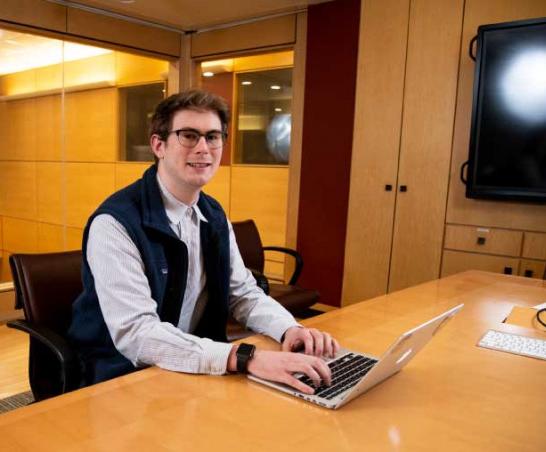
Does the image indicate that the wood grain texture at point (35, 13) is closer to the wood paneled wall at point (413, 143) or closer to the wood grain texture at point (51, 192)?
the wood grain texture at point (51, 192)

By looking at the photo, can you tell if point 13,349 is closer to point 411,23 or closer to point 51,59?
point 51,59

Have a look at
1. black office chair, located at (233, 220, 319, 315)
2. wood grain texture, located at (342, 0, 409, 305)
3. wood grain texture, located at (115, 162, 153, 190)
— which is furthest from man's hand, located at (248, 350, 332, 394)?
wood grain texture, located at (115, 162, 153, 190)

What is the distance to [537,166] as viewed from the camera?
3117mm

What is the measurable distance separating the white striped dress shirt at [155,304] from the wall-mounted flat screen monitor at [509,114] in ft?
7.26

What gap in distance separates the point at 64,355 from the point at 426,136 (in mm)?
2897

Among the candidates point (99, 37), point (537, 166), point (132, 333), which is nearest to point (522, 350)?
point (132, 333)

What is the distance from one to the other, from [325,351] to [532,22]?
273 cm

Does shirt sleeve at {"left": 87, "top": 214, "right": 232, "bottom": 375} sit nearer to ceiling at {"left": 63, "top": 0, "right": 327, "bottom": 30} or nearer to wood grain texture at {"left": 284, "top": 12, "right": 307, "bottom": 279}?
wood grain texture at {"left": 284, "top": 12, "right": 307, "bottom": 279}

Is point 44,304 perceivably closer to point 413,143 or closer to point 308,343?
point 308,343

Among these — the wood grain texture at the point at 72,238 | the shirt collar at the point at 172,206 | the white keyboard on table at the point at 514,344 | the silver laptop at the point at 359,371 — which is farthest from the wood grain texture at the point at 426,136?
the wood grain texture at the point at 72,238

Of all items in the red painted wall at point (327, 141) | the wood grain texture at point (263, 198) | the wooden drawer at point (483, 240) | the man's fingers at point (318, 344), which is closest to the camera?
the man's fingers at point (318, 344)

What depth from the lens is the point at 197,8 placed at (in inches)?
170

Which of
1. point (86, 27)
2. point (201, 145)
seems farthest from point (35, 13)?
point (201, 145)

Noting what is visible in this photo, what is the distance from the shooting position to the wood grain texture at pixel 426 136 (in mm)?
3428
